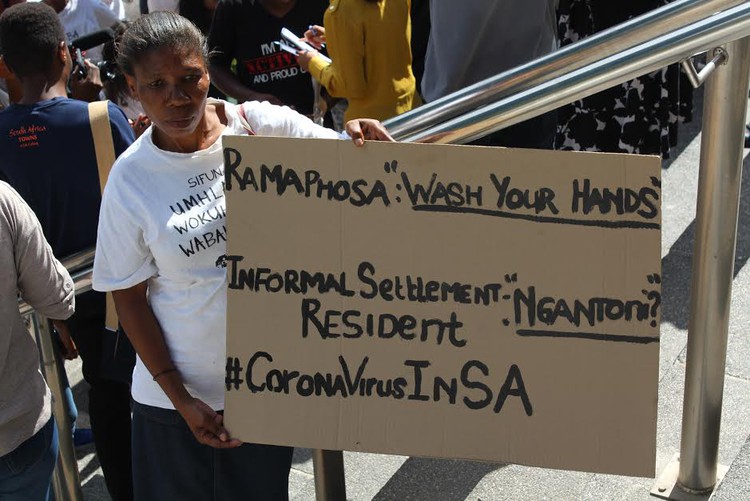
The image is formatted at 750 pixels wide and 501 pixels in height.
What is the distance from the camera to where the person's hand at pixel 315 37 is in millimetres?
4535

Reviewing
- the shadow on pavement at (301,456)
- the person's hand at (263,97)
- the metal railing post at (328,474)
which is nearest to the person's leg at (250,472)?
the metal railing post at (328,474)

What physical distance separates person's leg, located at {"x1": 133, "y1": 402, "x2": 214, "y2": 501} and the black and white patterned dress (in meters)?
2.37

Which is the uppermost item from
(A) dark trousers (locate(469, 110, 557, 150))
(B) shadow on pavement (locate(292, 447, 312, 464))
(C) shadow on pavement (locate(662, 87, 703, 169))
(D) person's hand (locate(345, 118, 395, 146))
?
(D) person's hand (locate(345, 118, 395, 146))

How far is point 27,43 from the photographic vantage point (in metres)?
3.31

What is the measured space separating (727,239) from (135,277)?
Answer: 1.48 meters

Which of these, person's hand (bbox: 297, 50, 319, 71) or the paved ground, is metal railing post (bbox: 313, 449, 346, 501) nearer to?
the paved ground

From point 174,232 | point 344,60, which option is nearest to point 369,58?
point 344,60

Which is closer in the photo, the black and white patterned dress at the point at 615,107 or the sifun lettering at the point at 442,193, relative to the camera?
the sifun lettering at the point at 442,193

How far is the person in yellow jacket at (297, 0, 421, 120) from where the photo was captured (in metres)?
4.00

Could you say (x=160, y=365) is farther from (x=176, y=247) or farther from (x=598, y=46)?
(x=598, y=46)

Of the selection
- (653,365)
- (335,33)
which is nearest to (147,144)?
(653,365)

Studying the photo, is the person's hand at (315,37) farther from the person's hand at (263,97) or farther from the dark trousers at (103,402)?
the dark trousers at (103,402)

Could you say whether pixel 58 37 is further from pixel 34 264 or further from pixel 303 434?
pixel 303 434

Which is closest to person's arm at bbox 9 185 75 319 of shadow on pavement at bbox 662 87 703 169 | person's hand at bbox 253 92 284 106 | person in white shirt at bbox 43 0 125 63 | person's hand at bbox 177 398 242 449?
person's hand at bbox 177 398 242 449
